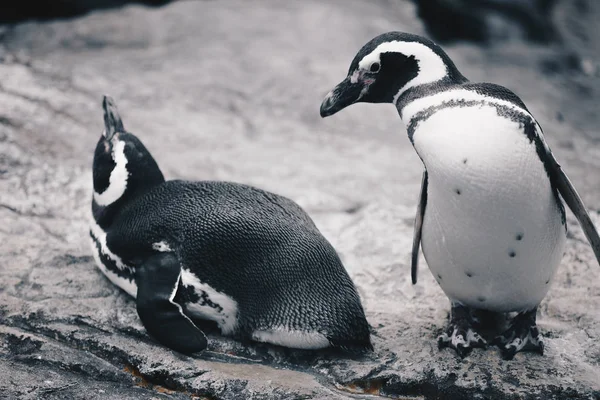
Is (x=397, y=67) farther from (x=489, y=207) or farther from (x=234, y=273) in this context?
(x=234, y=273)

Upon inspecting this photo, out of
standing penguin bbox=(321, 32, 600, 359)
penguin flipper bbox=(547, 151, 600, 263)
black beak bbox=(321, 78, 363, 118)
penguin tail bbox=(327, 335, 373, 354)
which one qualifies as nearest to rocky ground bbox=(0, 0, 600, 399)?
penguin tail bbox=(327, 335, 373, 354)

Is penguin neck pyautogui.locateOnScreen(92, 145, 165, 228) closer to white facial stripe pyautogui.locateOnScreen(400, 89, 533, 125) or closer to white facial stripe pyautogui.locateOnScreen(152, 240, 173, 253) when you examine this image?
white facial stripe pyautogui.locateOnScreen(152, 240, 173, 253)

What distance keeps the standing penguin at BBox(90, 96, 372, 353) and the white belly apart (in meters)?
0.36

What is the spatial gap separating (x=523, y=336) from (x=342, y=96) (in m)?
0.87

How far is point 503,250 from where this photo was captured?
2209mm

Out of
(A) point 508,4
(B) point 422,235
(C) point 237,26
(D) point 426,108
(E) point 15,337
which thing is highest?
(A) point 508,4

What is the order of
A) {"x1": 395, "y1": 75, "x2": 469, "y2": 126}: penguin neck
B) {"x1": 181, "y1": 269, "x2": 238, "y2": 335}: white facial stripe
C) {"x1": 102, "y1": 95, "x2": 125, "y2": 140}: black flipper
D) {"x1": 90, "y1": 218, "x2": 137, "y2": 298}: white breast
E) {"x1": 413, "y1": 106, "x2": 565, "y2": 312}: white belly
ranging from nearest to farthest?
{"x1": 413, "y1": 106, "x2": 565, "y2": 312}: white belly < {"x1": 395, "y1": 75, "x2": 469, "y2": 126}: penguin neck < {"x1": 181, "y1": 269, "x2": 238, "y2": 335}: white facial stripe < {"x1": 90, "y1": 218, "x2": 137, "y2": 298}: white breast < {"x1": 102, "y1": 95, "x2": 125, "y2": 140}: black flipper

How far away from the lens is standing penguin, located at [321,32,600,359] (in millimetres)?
2115

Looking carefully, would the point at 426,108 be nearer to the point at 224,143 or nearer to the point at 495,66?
the point at 224,143

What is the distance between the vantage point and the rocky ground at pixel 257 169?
7.73 feet

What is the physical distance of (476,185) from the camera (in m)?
2.11

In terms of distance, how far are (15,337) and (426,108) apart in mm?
1373

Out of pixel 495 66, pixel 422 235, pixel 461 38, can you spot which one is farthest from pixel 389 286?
pixel 461 38

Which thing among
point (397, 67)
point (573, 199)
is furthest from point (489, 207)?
point (397, 67)
